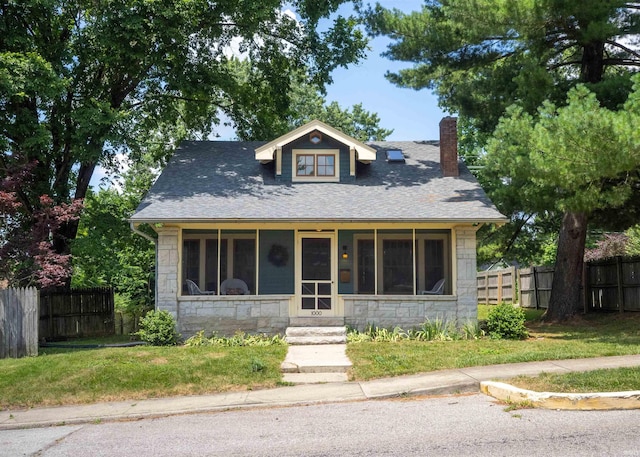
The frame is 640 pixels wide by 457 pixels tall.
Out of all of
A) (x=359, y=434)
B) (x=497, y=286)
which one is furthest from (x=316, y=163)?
(x=497, y=286)

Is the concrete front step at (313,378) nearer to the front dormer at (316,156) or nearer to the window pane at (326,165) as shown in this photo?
the front dormer at (316,156)

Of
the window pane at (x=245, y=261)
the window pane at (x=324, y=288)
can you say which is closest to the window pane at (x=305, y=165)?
the window pane at (x=245, y=261)

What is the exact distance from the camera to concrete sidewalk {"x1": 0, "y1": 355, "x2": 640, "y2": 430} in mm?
9016

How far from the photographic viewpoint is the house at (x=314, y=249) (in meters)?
15.2

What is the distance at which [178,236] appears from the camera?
1549 centimetres

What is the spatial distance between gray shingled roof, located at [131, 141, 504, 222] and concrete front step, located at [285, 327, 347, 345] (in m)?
2.61

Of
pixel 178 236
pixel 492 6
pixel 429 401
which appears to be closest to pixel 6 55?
pixel 178 236

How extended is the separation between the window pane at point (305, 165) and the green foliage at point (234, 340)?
16.5 feet

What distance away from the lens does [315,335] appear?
1488 cm

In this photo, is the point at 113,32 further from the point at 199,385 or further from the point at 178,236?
the point at 199,385

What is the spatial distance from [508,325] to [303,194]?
6.10m

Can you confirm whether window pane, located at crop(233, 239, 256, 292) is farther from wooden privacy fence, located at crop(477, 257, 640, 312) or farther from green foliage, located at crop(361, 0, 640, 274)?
wooden privacy fence, located at crop(477, 257, 640, 312)

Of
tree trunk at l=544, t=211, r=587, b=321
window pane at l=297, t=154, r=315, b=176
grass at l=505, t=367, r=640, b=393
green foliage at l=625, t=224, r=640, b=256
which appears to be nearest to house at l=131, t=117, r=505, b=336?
window pane at l=297, t=154, r=315, b=176

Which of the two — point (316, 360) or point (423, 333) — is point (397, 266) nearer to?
point (423, 333)
